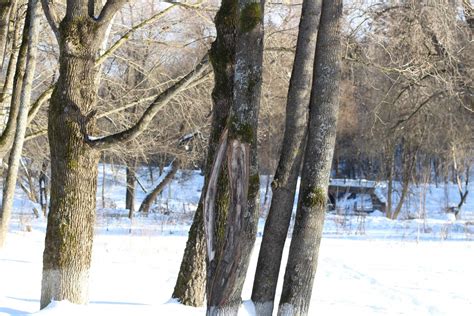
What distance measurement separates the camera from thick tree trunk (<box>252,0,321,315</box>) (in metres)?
5.44

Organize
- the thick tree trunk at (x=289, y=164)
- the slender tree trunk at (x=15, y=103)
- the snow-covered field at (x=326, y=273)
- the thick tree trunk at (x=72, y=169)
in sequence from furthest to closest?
1. the slender tree trunk at (x=15, y=103)
2. the snow-covered field at (x=326, y=273)
3. the thick tree trunk at (x=72, y=169)
4. the thick tree trunk at (x=289, y=164)

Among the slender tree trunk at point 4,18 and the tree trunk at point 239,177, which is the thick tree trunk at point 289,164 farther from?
the slender tree trunk at point 4,18

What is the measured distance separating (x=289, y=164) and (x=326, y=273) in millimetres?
6017

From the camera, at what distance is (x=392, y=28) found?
11.0 m

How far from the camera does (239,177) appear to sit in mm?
4816

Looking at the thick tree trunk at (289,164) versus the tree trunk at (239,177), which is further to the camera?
the thick tree trunk at (289,164)

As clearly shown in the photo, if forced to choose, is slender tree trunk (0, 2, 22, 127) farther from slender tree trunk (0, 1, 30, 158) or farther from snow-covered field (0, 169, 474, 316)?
snow-covered field (0, 169, 474, 316)

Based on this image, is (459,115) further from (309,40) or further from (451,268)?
(309,40)

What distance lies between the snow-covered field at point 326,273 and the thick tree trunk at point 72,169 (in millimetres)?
294

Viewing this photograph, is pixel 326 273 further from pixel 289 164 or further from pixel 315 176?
pixel 315 176

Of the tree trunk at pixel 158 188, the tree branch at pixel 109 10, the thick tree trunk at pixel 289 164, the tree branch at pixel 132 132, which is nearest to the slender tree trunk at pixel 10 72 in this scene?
the tree branch at pixel 132 132

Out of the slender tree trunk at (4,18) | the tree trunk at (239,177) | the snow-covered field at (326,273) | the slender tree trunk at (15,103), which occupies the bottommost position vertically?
the snow-covered field at (326,273)

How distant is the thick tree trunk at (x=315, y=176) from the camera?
17.4ft

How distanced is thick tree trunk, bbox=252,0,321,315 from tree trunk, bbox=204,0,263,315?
0.60 metres
